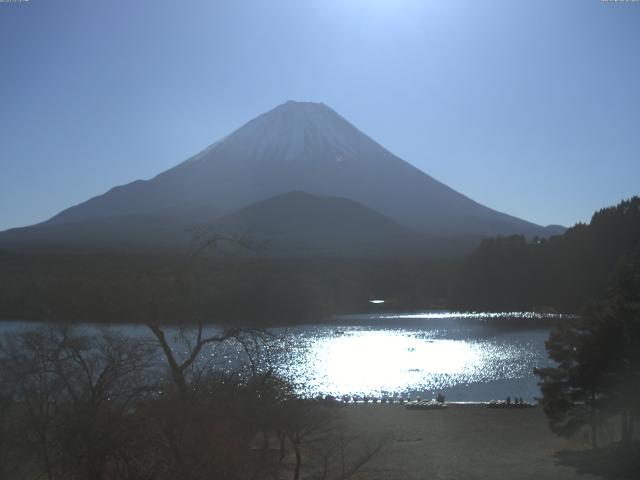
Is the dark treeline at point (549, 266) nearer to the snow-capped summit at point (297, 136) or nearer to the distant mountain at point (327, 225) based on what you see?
the distant mountain at point (327, 225)

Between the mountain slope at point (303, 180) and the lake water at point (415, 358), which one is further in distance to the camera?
the mountain slope at point (303, 180)

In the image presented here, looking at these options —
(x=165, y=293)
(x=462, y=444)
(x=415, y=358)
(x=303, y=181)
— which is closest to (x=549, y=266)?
(x=415, y=358)

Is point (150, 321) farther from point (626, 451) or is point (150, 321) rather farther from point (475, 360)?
point (475, 360)

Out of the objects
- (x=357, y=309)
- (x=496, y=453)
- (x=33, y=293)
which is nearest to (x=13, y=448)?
(x=33, y=293)

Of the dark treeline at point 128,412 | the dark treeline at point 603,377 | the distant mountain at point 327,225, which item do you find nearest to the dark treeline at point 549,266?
the distant mountain at point 327,225

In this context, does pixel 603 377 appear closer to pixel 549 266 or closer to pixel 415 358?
pixel 415 358

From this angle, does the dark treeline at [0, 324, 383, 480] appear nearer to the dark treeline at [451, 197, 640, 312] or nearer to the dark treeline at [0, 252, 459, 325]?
the dark treeline at [0, 252, 459, 325]
